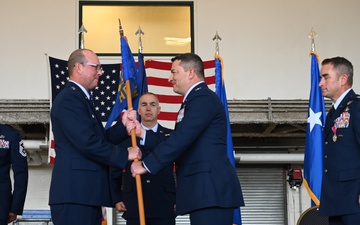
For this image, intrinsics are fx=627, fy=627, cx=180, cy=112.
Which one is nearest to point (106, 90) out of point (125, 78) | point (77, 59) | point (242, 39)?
point (242, 39)

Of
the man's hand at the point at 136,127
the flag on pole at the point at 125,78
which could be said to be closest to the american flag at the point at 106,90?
the flag on pole at the point at 125,78

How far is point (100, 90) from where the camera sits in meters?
8.05

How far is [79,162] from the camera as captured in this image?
3.95 m

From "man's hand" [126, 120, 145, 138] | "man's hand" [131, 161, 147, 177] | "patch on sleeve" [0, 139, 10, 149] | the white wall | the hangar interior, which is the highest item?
the white wall

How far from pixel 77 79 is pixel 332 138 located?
180cm

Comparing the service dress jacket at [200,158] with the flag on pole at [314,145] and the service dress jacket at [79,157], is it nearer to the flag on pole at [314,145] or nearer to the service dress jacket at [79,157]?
the service dress jacket at [79,157]

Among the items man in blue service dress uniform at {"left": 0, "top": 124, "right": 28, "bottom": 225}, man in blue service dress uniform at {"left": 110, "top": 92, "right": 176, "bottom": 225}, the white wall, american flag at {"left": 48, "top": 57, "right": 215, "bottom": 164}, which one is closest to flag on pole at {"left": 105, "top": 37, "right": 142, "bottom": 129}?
man in blue service dress uniform at {"left": 110, "top": 92, "right": 176, "bottom": 225}

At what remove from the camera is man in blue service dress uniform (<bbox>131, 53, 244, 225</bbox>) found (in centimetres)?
398

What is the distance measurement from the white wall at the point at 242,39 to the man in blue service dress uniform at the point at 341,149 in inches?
165

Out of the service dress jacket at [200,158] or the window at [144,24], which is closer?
the service dress jacket at [200,158]

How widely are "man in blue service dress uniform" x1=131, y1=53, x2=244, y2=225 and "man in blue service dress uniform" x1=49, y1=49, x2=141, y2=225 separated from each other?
306 mm

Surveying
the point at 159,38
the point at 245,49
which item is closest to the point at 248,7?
the point at 245,49

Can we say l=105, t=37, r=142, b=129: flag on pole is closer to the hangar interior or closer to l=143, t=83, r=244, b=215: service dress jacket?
l=143, t=83, r=244, b=215: service dress jacket

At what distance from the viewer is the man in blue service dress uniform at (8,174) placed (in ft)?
17.6
